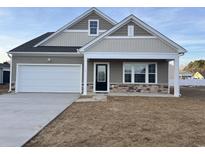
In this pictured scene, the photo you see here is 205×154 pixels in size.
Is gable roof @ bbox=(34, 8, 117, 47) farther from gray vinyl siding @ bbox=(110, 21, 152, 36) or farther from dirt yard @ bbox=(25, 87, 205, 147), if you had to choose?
dirt yard @ bbox=(25, 87, 205, 147)

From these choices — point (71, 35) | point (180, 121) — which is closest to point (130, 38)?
Answer: point (71, 35)

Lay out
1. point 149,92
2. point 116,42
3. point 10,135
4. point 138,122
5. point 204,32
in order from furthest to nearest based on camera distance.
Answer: point 204,32
point 149,92
point 116,42
point 138,122
point 10,135

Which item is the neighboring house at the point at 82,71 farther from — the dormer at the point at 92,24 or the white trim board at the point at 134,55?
the dormer at the point at 92,24

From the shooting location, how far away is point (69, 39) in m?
19.9

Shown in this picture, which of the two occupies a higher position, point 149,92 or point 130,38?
point 130,38

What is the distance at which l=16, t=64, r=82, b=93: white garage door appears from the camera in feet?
59.6

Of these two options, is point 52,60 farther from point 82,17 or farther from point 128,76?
point 128,76

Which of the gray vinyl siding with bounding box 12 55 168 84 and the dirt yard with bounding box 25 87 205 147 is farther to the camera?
the gray vinyl siding with bounding box 12 55 168 84

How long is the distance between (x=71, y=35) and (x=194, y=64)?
54.9m

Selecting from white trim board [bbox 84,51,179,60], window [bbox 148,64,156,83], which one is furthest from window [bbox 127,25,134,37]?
window [bbox 148,64,156,83]

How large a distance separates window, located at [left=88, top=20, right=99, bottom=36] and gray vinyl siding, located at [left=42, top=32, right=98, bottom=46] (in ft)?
1.44

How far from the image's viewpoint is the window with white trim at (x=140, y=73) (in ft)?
57.0
